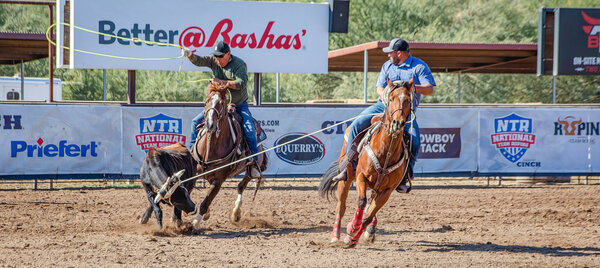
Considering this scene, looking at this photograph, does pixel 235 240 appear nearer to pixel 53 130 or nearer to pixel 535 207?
pixel 535 207

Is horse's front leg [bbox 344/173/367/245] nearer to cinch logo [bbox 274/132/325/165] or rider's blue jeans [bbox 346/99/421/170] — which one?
rider's blue jeans [bbox 346/99/421/170]

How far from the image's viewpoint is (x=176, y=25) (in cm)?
1661

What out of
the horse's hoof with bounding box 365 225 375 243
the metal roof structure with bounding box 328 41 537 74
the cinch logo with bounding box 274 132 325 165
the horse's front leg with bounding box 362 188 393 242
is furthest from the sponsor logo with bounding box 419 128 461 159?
the horse's front leg with bounding box 362 188 393 242

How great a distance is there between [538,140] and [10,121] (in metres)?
12.5

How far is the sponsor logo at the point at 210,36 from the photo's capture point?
16266mm

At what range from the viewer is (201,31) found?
16.7 meters

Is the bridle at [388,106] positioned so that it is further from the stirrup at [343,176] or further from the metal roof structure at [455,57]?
the metal roof structure at [455,57]

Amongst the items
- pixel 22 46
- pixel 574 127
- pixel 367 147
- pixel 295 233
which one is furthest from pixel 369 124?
pixel 22 46

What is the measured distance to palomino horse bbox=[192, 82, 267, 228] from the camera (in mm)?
9656

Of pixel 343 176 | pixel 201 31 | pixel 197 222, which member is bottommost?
pixel 197 222

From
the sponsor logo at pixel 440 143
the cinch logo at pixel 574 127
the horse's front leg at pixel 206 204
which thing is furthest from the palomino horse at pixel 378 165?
the cinch logo at pixel 574 127

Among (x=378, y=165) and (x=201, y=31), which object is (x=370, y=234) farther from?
(x=201, y=31)

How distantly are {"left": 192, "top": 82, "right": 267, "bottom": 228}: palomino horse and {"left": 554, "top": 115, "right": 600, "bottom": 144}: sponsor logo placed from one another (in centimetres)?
1025

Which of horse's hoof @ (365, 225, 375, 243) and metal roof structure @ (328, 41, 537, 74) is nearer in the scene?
horse's hoof @ (365, 225, 375, 243)
